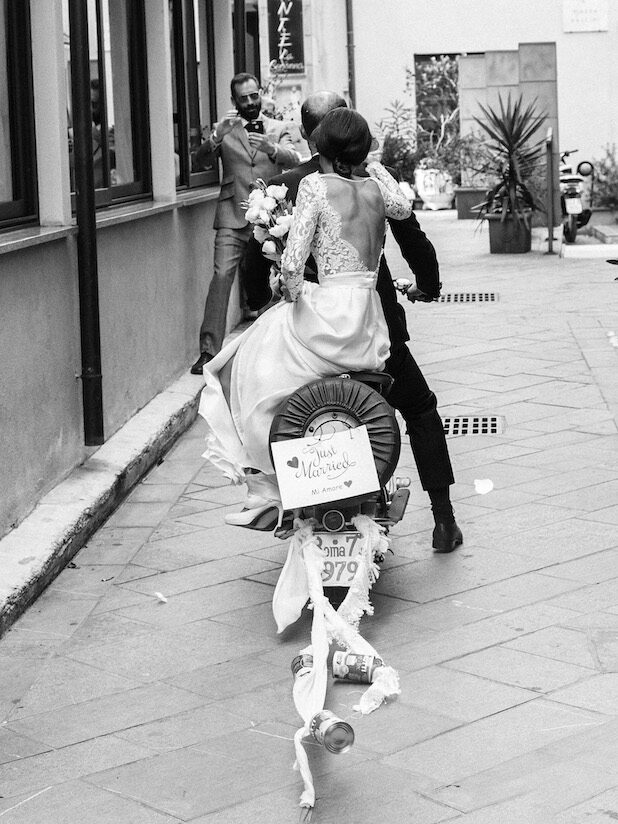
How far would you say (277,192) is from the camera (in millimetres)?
4656

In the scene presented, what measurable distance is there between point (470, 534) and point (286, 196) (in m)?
1.58

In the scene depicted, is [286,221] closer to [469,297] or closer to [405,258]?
[405,258]

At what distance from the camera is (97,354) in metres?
6.53

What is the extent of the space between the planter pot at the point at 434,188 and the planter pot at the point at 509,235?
7126 millimetres

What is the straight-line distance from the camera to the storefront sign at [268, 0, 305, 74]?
69.3ft

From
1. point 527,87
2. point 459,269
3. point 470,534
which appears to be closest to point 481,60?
point 527,87

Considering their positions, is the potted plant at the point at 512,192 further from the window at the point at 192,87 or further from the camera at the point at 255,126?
the camera at the point at 255,126

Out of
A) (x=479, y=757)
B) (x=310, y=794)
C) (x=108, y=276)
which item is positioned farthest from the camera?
(x=108, y=276)

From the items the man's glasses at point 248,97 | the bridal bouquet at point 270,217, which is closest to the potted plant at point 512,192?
the man's glasses at point 248,97

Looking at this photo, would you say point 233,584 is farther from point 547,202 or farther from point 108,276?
point 547,202

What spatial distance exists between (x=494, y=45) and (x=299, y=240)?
21.0 meters

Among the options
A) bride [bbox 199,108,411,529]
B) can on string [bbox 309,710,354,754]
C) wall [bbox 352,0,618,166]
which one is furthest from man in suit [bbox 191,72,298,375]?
wall [bbox 352,0,618,166]

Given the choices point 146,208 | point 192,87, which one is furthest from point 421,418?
point 192,87

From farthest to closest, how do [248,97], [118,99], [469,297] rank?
[469,297] → [248,97] → [118,99]
